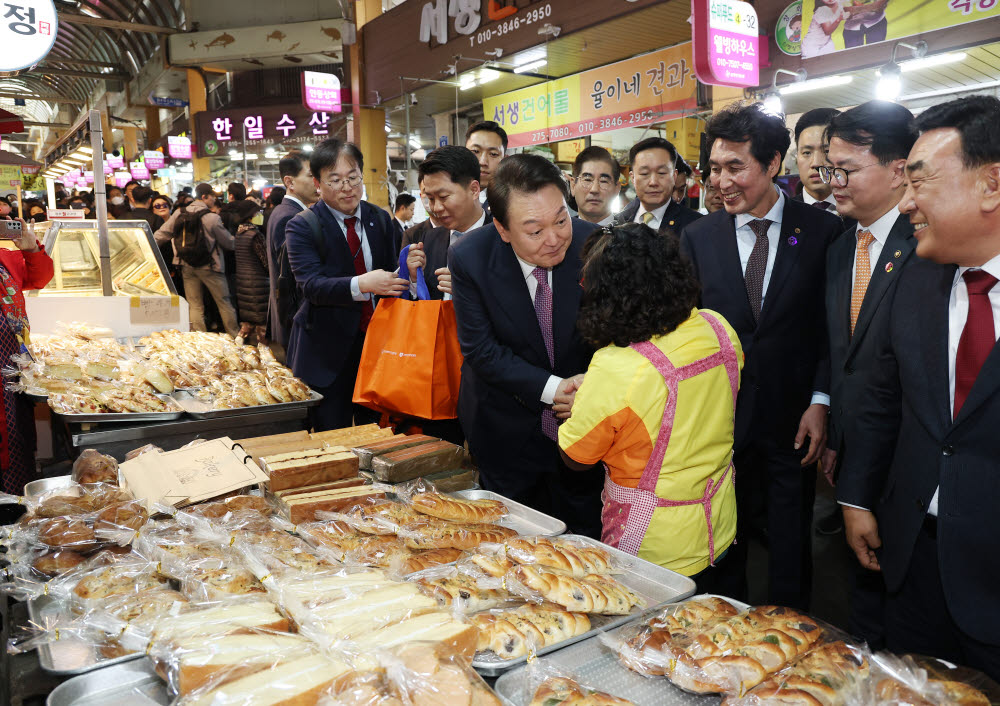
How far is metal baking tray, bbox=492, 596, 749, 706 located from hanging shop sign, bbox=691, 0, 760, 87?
5.15 m

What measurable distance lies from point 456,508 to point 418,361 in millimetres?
932

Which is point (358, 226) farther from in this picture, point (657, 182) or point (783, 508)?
point (783, 508)

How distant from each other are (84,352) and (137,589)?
2.48 m

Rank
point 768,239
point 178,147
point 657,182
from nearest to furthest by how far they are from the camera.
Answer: point 768,239, point 657,182, point 178,147

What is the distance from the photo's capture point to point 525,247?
2.26 meters

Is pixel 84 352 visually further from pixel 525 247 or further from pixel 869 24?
pixel 869 24

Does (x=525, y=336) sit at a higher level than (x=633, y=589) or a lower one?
higher

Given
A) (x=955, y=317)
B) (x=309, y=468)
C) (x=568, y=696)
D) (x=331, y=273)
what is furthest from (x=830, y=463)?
(x=331, y=273)

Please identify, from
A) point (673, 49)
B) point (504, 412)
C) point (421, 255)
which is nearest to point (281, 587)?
point (504, 412)

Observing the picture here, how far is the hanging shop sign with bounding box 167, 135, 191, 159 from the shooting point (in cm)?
2030

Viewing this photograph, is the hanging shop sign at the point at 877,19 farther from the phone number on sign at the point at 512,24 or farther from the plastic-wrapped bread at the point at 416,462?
the plastic-wrapped bread at the point at 416,462

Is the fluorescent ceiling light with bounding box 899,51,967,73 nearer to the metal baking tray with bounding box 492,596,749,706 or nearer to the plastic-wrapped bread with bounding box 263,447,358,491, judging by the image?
the plastic-wrapped bread with bounding box 263,447,358,491

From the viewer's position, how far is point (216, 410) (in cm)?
300

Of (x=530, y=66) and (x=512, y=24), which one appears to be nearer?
(x=512, y=24)
